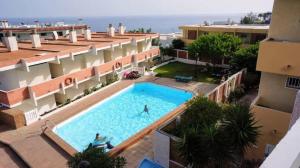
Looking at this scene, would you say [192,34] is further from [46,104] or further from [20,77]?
[20,77]

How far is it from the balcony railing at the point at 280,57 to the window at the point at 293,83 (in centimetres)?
130

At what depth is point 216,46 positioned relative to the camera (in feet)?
92.6

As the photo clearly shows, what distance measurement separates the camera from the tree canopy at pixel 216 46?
28219mm

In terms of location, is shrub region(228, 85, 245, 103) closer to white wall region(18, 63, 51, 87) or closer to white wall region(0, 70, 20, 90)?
white wall region(18, 63, 51, 87)

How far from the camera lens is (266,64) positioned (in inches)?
491

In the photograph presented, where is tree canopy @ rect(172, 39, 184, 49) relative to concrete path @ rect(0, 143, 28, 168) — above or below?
above

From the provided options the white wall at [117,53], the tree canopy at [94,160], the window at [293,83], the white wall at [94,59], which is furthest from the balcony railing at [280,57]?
the white wall at [117,53]

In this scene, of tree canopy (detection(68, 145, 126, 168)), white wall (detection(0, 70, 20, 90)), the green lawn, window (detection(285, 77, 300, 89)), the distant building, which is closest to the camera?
tree canopy (detection(68, 145, 126, 168))

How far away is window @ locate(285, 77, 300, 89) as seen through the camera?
1275 centimetres

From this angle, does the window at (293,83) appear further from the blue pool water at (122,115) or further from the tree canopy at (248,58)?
the tree canopy at (248,58)

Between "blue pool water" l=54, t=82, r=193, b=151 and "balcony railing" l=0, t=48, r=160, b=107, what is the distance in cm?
340

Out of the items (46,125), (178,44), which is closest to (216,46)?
(178,44)

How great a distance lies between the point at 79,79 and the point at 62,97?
3.21 m

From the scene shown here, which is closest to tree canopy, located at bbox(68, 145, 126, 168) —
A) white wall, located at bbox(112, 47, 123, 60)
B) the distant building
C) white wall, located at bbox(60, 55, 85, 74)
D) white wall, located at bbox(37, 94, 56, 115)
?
the distant building
